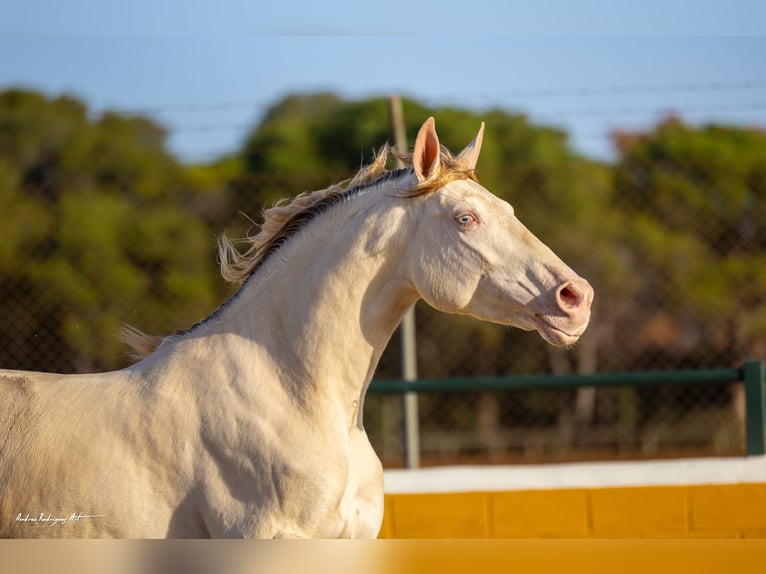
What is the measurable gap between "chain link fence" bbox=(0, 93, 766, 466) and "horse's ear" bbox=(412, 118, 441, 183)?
2.04 meters

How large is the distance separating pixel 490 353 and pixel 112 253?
3014 mm

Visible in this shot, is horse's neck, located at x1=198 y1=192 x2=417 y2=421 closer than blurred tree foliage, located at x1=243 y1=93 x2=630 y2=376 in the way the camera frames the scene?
Yes

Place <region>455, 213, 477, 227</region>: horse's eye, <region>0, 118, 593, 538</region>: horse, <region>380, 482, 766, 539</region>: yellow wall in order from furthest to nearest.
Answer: <region>380, 482, 766, 539</region>: yellow wall, <region>455, 213, 477, 227</region>: horse's eye, <region>0, 118, 593, 538</region>: horse

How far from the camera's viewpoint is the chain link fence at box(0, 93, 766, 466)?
7012mm

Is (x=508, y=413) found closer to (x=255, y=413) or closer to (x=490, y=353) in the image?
(x=490, y=353)

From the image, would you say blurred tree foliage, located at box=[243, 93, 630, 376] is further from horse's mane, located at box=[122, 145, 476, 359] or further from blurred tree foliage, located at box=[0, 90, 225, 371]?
blurred tree foliage, located at box=[0, 90, 225, 371]

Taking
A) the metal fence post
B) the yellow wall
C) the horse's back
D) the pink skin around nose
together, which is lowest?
the yellow wall

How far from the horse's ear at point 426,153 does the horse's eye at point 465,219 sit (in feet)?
0.59

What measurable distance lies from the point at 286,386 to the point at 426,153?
2.98 ft

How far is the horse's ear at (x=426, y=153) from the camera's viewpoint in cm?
353

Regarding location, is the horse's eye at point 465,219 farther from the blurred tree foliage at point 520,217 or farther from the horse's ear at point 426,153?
the blurred tree foliage at point 520,217

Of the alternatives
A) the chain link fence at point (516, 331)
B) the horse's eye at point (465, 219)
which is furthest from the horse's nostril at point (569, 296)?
the chain link fence at point (516, 331)

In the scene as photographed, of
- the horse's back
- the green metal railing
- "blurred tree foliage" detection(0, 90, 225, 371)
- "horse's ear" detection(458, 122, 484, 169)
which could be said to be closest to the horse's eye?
"horse's ear" detection(458, 122, 484, 169)

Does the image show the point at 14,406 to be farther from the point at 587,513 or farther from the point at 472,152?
the point at 587,513
